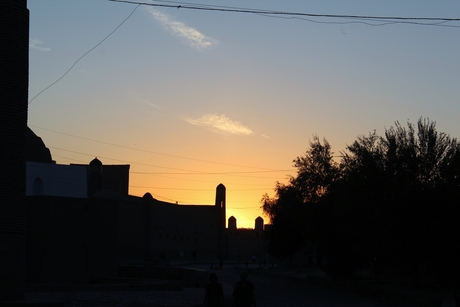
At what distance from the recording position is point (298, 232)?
141 ft

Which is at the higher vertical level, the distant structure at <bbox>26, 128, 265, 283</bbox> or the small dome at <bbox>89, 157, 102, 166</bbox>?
the small dome at <bbox>89, 157, 102, 166</bbox>

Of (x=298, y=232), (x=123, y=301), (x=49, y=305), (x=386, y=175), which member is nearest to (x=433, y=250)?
(x=386, y=175)

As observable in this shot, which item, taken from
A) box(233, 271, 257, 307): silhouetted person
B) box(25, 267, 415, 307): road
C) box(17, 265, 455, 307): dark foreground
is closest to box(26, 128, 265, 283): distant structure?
box(17, 265, 455, 307): dark foreground

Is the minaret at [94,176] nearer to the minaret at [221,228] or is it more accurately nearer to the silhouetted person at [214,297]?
the minaret at [221,228]

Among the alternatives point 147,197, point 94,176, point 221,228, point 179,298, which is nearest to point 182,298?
point 179,298

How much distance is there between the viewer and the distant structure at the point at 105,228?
30891mm

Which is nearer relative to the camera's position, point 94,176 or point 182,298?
point 182,298

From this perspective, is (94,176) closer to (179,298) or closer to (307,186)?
(307,186)

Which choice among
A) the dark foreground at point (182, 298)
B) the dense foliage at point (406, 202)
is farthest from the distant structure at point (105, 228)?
the dense foliage at point (406, 202)

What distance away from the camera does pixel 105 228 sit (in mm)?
32844

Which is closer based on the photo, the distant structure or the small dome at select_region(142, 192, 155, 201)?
the distant structure

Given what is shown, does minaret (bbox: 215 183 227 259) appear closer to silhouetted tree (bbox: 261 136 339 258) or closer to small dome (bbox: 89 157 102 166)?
small dome (bbox: 89 157 102 166)

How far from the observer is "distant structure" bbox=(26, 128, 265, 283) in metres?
30.9

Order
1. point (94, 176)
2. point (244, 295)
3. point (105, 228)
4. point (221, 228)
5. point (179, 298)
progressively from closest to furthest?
1. point (244, 295)
2. point (179, 298)
3. point (105, 228)
4. point (94, 176)
5. point (221, 228)
